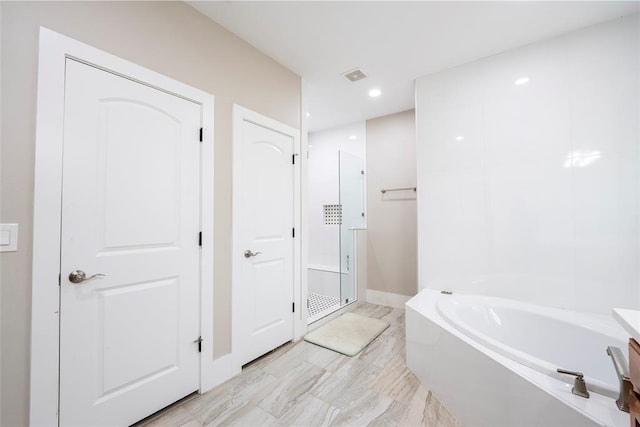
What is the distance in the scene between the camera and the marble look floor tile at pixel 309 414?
4.87 feet

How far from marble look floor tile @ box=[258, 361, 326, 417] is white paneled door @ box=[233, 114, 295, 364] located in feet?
1.21

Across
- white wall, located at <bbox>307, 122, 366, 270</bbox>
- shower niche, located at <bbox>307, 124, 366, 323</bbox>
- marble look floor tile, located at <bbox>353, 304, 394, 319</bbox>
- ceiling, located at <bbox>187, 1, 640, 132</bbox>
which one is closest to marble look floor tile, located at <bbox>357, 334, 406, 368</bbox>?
marble look floor tile, located at <bbox>353, 304, 394, 319</bbox>

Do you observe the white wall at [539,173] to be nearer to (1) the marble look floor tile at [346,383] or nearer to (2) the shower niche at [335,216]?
(1) the marble look floor tile at [346,383]

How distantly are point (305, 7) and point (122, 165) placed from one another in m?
1.55

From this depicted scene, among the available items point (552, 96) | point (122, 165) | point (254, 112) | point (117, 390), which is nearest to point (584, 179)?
point (552, 96)

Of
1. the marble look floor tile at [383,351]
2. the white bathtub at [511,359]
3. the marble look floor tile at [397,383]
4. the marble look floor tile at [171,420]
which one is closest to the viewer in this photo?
the white bathtub at [511,359]

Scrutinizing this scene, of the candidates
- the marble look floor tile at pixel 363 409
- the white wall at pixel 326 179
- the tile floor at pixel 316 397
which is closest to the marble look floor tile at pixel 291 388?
the tile floor at pixel 316 397

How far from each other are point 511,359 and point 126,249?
6.98 ft

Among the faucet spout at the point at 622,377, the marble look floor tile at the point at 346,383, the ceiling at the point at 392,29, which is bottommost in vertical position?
the marble look floor tile at the point at 346,383

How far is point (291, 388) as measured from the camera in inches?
70.3

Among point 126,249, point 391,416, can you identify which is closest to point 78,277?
point 126,249

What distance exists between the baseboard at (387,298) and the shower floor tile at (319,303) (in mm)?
488

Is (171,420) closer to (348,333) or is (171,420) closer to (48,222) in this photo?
(48,222)

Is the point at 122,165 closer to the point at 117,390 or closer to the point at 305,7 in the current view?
the point at 117,390
